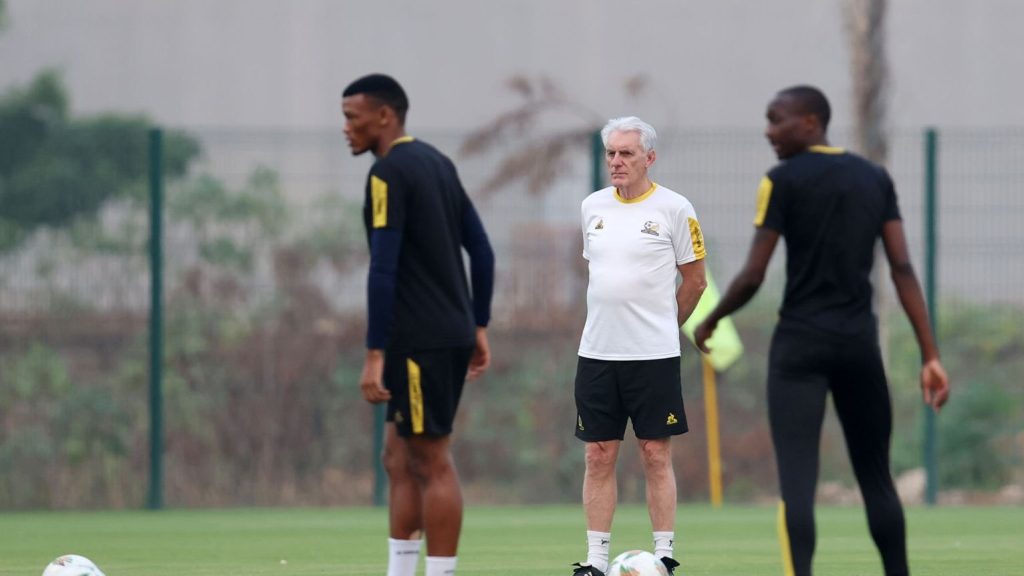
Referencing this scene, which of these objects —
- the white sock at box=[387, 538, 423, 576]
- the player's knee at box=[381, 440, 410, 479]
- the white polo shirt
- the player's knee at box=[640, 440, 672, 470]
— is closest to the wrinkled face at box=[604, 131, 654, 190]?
the white polo shirt

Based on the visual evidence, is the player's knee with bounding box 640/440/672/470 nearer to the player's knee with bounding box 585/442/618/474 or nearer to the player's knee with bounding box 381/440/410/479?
the player's knee with bounding box 585/442/618/474

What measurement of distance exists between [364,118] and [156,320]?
9.08m

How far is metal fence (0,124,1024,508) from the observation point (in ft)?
54.7

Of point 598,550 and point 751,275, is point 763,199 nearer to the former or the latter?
point 751,275

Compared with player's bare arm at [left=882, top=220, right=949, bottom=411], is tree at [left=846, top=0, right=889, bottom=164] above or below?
above

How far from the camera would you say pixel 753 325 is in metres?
18.7

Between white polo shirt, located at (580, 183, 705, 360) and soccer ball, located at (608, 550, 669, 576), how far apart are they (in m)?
1.12

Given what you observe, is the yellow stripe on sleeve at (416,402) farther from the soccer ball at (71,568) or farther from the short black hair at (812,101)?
the short black hair at (812,101)

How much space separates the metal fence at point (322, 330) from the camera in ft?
54.7

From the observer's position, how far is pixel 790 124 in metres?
7.54

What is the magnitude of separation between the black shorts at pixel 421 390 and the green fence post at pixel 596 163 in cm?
913

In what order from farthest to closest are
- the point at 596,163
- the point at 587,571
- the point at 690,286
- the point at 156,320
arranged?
1. the point at 596,163
2. the point at 156,320
3. the point at 690,286
4. the point at 587,571

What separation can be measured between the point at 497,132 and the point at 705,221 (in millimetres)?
2765

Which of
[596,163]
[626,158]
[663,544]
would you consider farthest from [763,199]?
[596,163]
